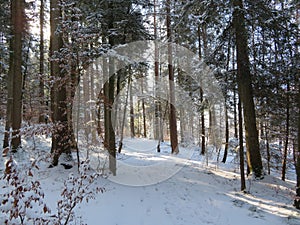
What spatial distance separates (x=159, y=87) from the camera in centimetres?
1380

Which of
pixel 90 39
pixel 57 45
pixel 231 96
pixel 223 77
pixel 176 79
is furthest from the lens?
pixel 176 79

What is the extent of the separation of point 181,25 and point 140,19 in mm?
1449

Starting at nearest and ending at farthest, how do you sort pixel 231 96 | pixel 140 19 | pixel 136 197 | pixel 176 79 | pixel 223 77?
1. pixel 136 197
2. pixel 140 19
3. pixel 223 77
4. pixel 231 96
5. pixel 176 79

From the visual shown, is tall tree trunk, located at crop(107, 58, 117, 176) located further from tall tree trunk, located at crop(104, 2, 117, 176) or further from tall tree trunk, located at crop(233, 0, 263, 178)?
tall tree trunk, located at crop(233, 0, 263, 178)

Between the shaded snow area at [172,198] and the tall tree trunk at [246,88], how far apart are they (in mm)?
673

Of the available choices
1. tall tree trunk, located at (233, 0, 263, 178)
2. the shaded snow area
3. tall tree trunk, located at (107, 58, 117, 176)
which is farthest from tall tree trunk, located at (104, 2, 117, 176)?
tall tree trunk, located at (233, 0, 263, 178)

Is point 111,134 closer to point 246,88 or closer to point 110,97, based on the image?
point 110,97

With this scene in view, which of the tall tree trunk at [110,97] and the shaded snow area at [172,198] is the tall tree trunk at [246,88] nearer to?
the shaded snow area at [172,198]

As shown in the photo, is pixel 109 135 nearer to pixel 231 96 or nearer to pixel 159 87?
pixel 231 96

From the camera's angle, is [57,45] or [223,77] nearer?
[57,45]

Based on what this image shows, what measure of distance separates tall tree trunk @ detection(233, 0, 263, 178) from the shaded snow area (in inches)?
26.5

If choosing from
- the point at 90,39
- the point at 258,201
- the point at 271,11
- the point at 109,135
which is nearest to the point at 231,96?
the point at 271,11

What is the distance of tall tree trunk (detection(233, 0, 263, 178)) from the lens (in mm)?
6727

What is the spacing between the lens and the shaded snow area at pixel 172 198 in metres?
4.69
